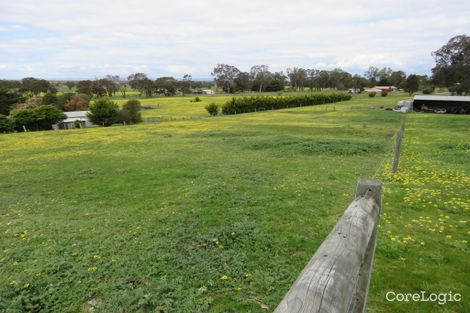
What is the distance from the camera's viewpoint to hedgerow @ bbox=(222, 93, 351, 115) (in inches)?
2428

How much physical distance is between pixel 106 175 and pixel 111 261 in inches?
375

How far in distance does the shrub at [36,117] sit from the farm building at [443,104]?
60293 mm

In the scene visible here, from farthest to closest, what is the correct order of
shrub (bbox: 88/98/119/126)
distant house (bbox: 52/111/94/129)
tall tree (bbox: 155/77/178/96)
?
tall tree (bbox: 155/77/178/96), distant house (bbox: 52/111/94/129), shrub (bbox: 88/98/119/126)

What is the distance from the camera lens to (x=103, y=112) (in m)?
49.9

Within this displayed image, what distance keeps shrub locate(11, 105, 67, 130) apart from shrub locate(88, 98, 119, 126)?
5886mm

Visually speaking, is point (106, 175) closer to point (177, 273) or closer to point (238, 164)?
point (238, 164)

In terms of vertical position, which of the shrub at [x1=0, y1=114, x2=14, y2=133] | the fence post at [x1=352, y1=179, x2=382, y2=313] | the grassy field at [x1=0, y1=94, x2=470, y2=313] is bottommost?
the shrub at [x1=0, y1=114, x2=14, y2=133]

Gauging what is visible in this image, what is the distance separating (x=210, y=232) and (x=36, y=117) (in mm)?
51934

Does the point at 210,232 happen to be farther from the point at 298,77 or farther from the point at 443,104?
the point at 298,77

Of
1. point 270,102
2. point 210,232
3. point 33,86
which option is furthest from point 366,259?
point 33,86

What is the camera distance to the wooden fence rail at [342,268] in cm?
128

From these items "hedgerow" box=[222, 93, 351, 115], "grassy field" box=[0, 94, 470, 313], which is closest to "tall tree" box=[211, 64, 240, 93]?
"hedgerow" box=[222, 93, 351, 115]

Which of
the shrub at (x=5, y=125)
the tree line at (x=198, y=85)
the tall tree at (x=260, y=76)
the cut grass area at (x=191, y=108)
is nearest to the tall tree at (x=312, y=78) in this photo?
the tree line at (x=198, y=85)

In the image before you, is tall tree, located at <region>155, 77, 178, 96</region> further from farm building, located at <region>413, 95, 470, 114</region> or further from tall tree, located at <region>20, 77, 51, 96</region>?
farm building, located at <region>413, 95, 470, 114</region>
